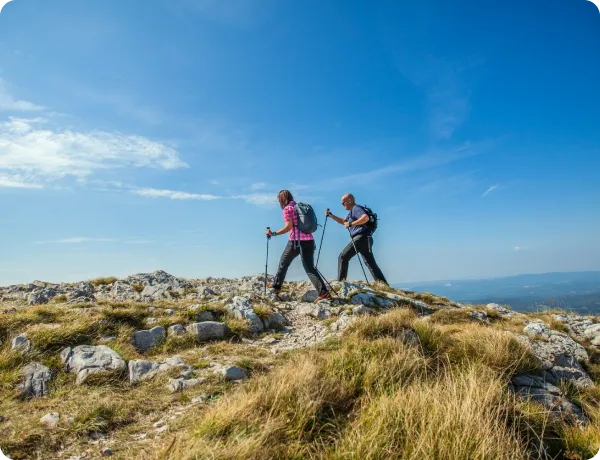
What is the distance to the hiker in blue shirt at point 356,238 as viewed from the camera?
42.2ft

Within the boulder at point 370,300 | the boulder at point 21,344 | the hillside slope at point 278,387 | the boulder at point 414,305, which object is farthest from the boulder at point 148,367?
the boulder at point 414,305

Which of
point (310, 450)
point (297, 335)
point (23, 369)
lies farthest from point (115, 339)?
point (310, 450)

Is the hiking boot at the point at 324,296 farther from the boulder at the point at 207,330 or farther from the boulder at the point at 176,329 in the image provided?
the boulder at the point at 176,329

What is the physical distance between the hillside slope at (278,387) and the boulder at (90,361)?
0.09 ft

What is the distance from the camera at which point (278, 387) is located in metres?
3.97

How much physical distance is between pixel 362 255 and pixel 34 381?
10440 millimetres

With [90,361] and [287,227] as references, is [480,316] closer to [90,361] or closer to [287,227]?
[287,227]

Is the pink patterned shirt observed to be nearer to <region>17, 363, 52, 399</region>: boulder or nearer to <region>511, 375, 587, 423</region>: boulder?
<region>511, 375, 587, 423</region>: boulder

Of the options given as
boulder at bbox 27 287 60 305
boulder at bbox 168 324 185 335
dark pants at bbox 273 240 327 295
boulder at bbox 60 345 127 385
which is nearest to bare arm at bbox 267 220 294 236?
dark pants at bbox 273 240 327 295

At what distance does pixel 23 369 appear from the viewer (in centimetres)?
522

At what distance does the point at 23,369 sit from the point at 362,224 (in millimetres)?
10327

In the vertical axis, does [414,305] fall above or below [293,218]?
below

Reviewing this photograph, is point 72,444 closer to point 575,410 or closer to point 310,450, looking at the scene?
point 310,450

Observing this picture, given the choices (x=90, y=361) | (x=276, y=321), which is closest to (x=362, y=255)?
(x=276, y=321)
